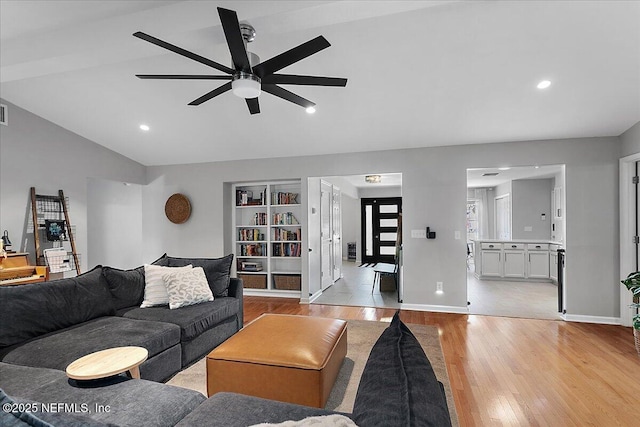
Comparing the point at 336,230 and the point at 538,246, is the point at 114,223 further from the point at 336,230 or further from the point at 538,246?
the point at 538,246

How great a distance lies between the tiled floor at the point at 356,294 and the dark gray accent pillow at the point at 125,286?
273 centimetres

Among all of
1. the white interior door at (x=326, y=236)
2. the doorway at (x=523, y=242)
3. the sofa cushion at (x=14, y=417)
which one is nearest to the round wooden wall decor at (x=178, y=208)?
the white interior door at (x=326, y=236)

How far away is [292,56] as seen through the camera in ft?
6.63

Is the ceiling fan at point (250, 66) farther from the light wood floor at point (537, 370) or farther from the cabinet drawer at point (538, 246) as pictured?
the cabinet drawer at point (538, 246)

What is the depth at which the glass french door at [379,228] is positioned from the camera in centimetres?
1011

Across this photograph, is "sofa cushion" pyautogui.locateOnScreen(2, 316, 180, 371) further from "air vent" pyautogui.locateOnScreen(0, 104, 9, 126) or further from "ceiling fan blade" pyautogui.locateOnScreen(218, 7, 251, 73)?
"air vent" pyautogui.locateOnScreen(0, 104, 9, 126)

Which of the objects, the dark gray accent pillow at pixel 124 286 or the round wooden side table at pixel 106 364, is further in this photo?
the dark gray accent pillow at pixel 124 286

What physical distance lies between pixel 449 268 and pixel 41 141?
5986 millimetres

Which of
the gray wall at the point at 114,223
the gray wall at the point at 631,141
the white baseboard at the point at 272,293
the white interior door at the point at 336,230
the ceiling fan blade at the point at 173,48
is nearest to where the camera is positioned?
the ceiling fan blade at the point at 173,48

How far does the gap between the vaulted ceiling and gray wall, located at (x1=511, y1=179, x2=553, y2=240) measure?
143 inches

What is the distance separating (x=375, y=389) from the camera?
905 mm

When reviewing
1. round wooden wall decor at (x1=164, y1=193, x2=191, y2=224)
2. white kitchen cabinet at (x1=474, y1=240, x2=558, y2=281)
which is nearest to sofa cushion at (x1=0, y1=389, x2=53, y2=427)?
round wooden wall decor at (x1=164, y1=193, x2=191, y2=224)

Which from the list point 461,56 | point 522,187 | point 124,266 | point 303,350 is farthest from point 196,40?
point 522,187

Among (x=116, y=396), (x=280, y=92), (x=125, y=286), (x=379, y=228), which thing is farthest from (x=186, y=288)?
(x=379, y=228)
